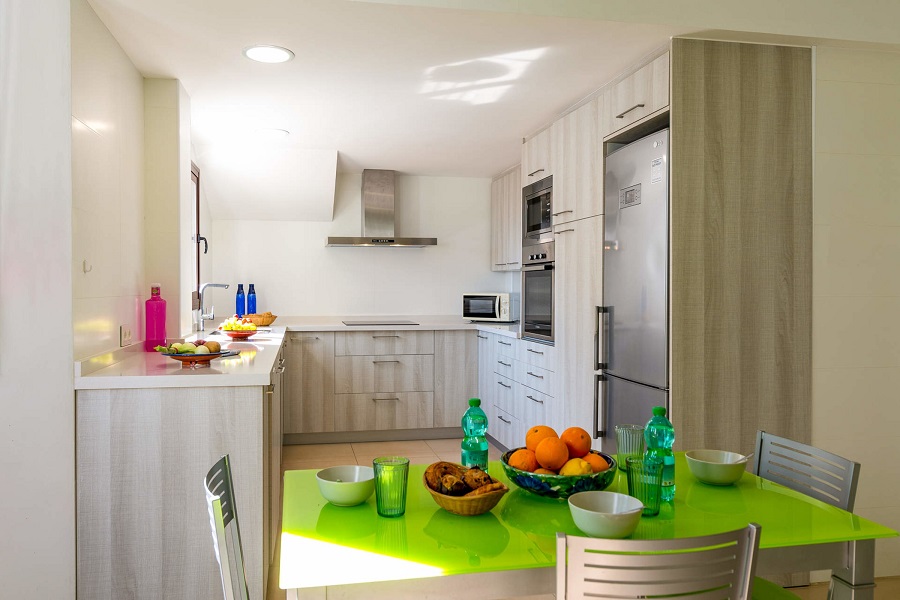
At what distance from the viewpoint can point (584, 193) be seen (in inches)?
139

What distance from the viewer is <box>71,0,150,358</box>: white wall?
2.32 m

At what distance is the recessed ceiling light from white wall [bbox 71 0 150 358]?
534mm

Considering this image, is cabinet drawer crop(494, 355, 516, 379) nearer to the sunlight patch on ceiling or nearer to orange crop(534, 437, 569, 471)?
the sunlight patch on ceiling

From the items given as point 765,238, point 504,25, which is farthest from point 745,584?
point 504,25

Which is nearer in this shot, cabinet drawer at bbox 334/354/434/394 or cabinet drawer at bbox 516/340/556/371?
cabinet drawer at bbox 516/340/556/371

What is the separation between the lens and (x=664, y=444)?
1562 mm

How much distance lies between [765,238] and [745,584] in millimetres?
1962

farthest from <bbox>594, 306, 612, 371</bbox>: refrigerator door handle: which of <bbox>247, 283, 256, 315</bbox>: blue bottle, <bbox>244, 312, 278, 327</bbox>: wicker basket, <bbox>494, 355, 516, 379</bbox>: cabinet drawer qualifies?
<bbox>247, 283, 256, 315</bbox>: blue bottle

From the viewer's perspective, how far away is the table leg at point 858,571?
138cm

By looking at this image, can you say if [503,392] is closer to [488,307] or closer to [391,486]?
[488,307]

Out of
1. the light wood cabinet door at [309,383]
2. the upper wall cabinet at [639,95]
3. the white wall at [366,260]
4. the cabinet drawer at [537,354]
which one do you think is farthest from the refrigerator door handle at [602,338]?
the white wall at [366,260]

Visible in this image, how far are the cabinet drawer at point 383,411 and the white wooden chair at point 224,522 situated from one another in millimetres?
3451

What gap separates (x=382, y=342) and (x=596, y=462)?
372 cm

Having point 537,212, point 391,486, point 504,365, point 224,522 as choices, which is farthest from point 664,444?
point 504,365
